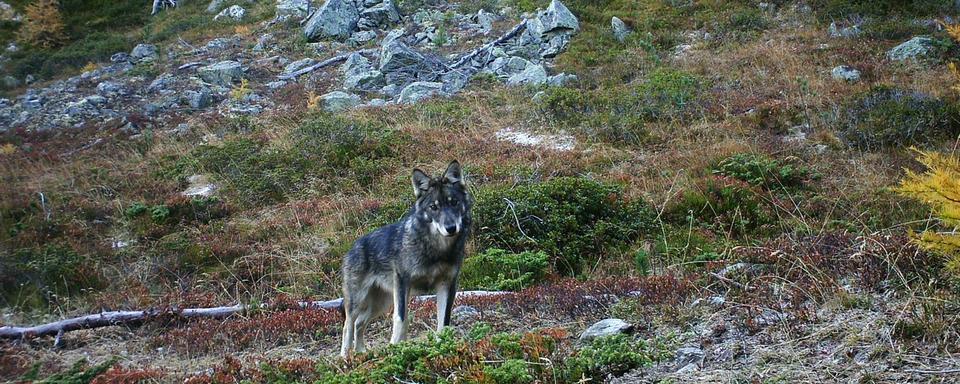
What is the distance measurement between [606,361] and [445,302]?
198 cm

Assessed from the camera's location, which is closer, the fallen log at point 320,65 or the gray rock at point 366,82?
the gray rock at point 366,82

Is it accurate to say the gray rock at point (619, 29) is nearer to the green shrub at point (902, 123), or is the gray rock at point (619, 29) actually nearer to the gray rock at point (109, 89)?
the green shrub at point (902, 123)

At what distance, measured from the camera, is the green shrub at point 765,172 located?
10.4m

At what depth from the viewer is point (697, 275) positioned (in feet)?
20.3

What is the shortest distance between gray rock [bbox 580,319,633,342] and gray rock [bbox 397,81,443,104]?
14090 mm

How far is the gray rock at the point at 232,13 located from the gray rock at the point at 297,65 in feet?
28.0

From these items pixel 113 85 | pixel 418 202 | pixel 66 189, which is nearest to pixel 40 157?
pixel 66 189

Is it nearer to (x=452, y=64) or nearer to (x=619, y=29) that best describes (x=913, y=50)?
(x=619, y=29)

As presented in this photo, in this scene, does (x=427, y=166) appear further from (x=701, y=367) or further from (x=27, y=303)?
(x=701, y=367)

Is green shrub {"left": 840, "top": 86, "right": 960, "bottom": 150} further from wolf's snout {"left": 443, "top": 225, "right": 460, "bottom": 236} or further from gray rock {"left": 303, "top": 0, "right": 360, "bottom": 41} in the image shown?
gray rock {"left": 303, "top": 0, "right": 360, "bottom": 41}

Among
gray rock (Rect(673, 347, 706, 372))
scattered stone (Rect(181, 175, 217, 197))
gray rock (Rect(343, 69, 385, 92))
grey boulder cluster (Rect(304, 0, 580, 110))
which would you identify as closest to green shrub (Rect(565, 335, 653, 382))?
gray rock (Rect(673, 347, 706, 372))

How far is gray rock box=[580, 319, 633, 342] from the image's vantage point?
4832 millimetres

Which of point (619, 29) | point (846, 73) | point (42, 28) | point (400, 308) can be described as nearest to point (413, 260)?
point (400, 308)

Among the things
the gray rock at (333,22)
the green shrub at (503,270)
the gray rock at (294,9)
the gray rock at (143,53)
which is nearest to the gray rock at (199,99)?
the gray rock at (333,22)
